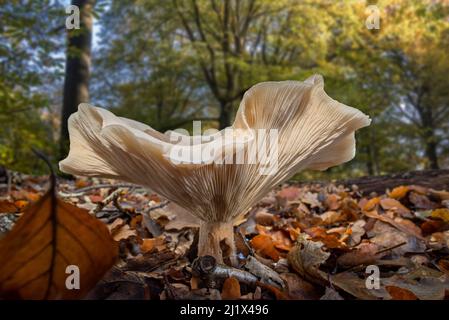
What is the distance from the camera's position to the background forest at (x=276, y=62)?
→ 9.10m

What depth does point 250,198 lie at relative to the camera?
125 centimetres

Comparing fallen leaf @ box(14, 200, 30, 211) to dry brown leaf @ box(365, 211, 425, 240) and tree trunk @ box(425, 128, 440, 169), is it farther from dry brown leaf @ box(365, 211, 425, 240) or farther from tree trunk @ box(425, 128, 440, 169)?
tree trunk @ box(425, 128, 440, 169)

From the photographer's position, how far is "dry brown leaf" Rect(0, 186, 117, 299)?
680 millimetres

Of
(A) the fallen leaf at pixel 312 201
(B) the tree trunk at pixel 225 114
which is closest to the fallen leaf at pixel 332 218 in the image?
(A) the fallen leaf at pixel 312 201

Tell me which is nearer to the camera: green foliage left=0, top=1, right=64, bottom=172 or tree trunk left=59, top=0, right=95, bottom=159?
green foliage left=0, top=1, right=64, bottom=172

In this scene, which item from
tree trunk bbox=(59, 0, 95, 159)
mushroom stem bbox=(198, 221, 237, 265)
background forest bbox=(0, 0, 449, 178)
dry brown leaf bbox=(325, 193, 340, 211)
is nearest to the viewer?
mushroom stem bbox=(198, 221, 237, 265)

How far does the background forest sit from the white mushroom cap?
510 centimetres

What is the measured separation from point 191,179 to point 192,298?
1.14 feet

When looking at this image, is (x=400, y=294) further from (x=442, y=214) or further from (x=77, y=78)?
(x=77, y=78)

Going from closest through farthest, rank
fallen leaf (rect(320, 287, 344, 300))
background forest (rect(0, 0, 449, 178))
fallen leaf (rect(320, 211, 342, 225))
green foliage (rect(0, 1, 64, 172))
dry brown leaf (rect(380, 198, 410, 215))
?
fallen leaf (rect(320, 287, 344, 300)) < fallen leaf (rect(320, 211, 342, 225)) < dry brown leaf (rect(380, 198, 410, 215)) < green foliage (rect(0, 1, 64, 172)) < background forest (rect(0, 0, 449, 178))

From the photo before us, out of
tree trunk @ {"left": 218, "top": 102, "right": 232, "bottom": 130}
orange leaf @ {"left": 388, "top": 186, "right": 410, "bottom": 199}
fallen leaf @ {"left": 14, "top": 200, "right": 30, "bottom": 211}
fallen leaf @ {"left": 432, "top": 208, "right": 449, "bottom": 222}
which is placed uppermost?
tree trunk @ {"left": 218, "top": 102, "right": 232, "bottom": 130}

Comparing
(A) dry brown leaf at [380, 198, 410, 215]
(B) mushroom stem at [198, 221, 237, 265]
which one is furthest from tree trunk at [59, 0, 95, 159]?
(B) mushroom stem at [198, 221, 237, 265]
